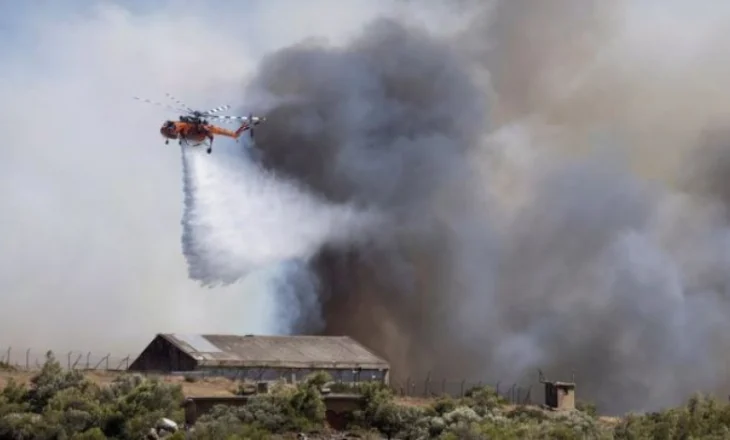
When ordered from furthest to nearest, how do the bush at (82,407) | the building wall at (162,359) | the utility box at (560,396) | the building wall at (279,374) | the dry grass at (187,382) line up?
the building wall at (162,359) → the building wall at (279,374) → the utility box at (560,396) → the dry grass at (187,382) → the bush at (82,407)

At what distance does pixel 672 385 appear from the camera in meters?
76.9

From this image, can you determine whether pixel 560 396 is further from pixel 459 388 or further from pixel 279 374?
pixel 279 374

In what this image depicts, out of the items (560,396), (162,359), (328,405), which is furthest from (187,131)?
(560,396)

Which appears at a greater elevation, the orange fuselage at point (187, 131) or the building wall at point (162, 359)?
the orange fuselage at point (187, 131)

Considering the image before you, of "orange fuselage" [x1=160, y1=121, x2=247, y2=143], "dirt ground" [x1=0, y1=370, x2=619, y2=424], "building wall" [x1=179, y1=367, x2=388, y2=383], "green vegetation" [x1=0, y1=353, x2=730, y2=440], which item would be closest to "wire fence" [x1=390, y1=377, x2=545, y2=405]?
"building wall" [x1=179, y1=367, x2=388, y2=383]

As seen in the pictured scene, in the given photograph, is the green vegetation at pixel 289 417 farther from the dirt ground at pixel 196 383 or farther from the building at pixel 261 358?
the building at pixel 261 358

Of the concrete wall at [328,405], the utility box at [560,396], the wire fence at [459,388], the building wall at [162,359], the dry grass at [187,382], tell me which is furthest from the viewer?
the wire fence at [459,388]

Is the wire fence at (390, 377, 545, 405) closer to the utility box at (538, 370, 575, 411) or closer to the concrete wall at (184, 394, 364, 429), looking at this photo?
the utility box at (538, 370, 575, 411)

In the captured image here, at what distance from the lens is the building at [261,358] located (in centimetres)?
6988

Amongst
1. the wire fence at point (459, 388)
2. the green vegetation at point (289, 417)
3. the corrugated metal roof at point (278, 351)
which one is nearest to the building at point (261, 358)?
the corrugated metal roof at point (278, 351)

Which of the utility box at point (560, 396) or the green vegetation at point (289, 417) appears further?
the utility box at point (560, 396)

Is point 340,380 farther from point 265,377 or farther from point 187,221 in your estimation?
point 187,221

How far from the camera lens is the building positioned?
229ft

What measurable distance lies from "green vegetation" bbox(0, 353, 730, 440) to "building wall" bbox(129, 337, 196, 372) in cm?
826
